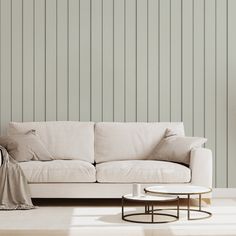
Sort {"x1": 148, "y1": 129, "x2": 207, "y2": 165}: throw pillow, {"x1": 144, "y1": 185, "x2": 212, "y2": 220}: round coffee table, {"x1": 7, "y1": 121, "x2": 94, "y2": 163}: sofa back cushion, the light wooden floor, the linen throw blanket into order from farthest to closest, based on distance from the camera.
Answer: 1. {"x1": 7, "y1": 121, "x2": 94, "y2": 163}: sofa back cushion
2. {"x1": 148, "y1": 129, "x2": 207, "y2": 165}: throw pillow
3. the linen throw blanket
4. {"x1": 144, "y1": 185, "x2": 212, "y2": 220}: round coffee table
5. the light wooden floor

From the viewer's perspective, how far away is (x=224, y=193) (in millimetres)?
6602

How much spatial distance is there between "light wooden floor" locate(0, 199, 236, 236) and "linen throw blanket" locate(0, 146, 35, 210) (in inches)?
4.9

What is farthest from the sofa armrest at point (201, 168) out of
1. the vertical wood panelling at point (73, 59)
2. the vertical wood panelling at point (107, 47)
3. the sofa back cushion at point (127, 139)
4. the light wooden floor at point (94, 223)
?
the vertical wood panelling at point (73, 59)

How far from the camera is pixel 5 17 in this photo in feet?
21.7

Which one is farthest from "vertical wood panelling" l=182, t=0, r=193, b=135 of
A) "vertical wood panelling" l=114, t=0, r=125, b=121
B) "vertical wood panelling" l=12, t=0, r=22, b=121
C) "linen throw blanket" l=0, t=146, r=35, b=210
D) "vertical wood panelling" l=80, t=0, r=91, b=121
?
"linen throw blanket" l=0, t=146, r=35, b=210

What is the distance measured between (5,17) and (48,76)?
80 cm

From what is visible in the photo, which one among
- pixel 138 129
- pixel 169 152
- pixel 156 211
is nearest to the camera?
pixel 156 211

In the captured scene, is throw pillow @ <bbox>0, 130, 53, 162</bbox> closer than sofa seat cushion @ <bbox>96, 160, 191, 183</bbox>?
No

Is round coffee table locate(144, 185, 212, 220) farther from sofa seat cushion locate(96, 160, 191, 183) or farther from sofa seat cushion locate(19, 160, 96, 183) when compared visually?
sofa seat cushion locate(19, 160, 96, 183)

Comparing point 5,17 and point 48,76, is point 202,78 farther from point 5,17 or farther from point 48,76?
point 5,17

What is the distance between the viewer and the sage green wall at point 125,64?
663 centimetres

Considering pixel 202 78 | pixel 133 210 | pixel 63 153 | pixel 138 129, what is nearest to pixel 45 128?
pixel 63 153

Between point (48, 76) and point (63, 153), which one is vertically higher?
point (48, 76)

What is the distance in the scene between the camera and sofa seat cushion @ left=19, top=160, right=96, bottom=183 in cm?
563
